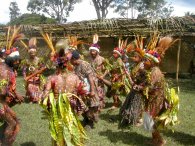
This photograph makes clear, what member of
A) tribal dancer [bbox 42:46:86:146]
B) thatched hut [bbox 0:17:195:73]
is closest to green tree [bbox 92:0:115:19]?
thatched hut [bbox 0:17:195:73]

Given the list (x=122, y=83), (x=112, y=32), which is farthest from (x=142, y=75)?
(x=112, y=32)

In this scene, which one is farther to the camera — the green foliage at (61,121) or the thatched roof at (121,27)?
the thatched roof at (121,27)

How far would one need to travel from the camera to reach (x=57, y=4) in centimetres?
4962

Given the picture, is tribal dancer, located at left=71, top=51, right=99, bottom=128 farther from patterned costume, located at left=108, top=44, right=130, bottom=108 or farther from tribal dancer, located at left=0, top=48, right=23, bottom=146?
patterned costume, located at left=108, top=44, right=130, bottom=108

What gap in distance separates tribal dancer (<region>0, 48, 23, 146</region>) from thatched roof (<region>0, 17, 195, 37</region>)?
8.82 meters

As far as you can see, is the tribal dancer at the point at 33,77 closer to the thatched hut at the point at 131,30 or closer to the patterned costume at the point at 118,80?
the patterned costume at the point at 118,80

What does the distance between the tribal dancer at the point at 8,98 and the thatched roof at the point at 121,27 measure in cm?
882

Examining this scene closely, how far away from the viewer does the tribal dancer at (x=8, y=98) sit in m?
5.88

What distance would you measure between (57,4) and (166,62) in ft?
108

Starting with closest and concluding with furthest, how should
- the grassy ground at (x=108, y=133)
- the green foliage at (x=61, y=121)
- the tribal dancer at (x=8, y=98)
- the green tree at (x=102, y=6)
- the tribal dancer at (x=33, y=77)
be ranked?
the green foliage at (x=61, y=121), the tribal dancer at (x=8, y=98), the grassy ground at (x=108, y=133), the tribal dancer at (x=33, y=77), the green tree at (x=102, y=6)

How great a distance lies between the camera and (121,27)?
15531 millimetres

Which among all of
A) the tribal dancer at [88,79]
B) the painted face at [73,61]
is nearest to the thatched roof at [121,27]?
the tribal dancer at [88,79]

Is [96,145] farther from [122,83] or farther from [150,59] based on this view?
[122,83]

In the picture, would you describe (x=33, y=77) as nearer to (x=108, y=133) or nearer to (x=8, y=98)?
(x=108, y=133)
